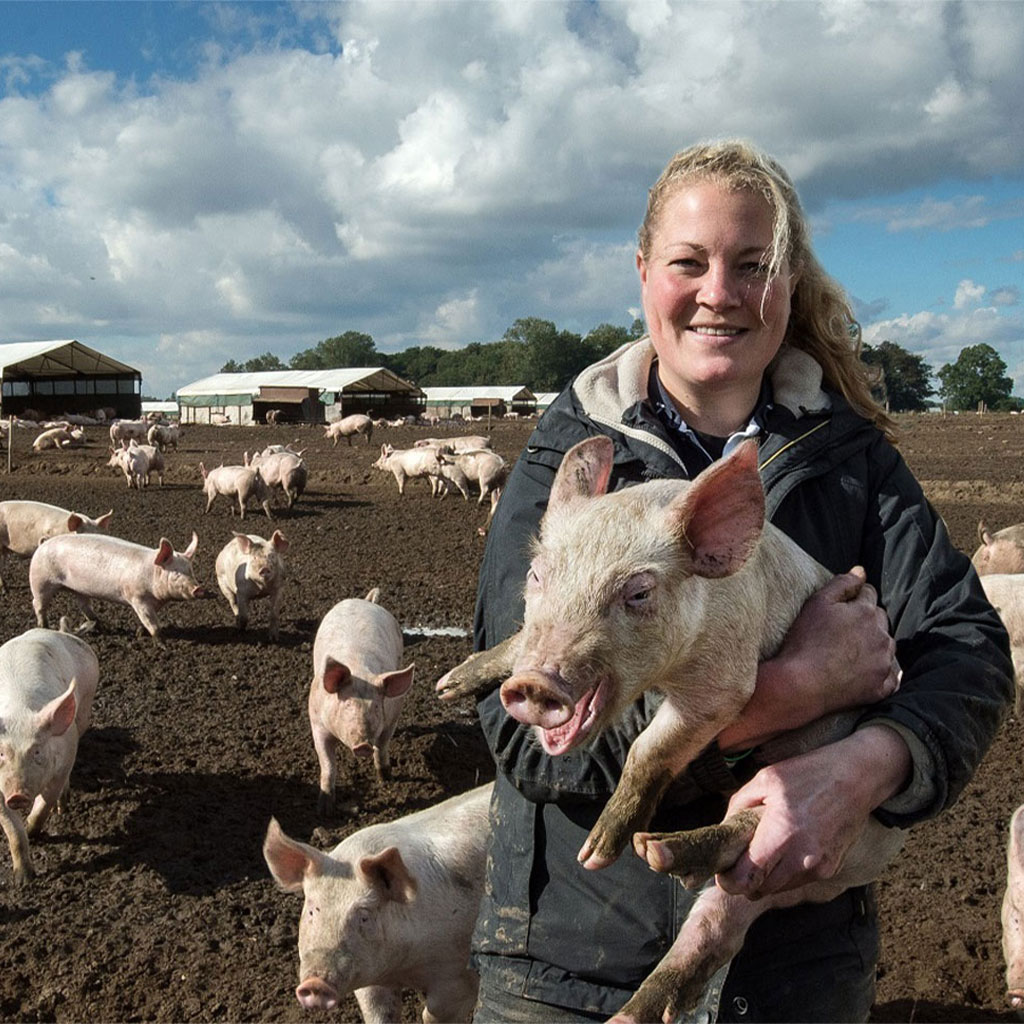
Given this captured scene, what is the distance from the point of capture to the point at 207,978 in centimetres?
400

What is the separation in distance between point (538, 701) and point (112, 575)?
28.7 ft

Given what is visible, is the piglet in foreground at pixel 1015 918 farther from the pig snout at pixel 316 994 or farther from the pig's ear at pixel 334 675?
the pig's ear at pixel 334 675

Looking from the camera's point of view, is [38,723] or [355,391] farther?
[355,391]

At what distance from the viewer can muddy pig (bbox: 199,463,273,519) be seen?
1738cm

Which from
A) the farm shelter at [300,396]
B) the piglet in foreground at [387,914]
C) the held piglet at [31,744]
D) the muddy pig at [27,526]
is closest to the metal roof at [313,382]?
the farm shelter at [300,396]

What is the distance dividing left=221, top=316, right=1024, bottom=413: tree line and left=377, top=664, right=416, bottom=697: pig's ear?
6511cm

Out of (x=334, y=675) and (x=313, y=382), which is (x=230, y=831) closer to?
(x=334, y=675)

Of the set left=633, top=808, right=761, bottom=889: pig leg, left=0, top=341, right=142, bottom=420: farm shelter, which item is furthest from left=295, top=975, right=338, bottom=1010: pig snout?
left=0, top=341, right=142, bottom=420: farm shelter

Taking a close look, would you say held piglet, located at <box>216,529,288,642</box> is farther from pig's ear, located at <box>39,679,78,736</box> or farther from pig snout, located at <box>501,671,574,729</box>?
pig snout, located at <box>501,671,574,729</box>

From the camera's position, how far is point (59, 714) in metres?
5.13

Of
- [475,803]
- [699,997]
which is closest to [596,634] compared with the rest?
[699,997]

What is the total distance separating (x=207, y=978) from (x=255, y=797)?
1748 mm

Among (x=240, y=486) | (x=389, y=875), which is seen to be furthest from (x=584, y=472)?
(x=240, y=486)

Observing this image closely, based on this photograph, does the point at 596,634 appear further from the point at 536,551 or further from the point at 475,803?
the point at 475,803
